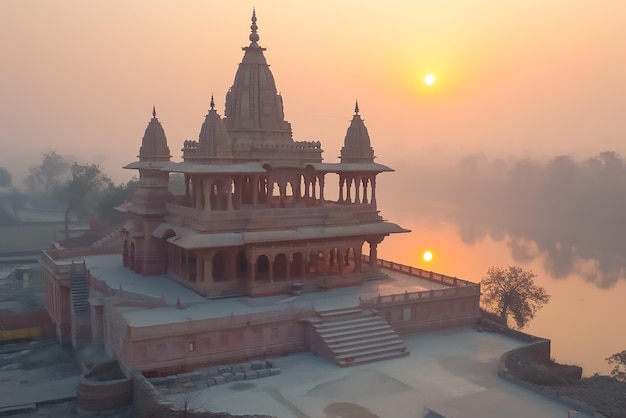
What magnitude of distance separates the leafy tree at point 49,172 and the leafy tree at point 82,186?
4525 cm

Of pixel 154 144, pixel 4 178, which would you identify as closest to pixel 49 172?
pixel 4 178

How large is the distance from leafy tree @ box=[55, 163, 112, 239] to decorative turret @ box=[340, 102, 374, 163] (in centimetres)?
3396

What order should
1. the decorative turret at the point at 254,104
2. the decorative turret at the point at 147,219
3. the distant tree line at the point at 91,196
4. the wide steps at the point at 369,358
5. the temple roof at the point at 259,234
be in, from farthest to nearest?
the distant tree line at the point at 91,196 → the decorative turret at the point at 254,104 → the decorative turret at the point at 147,219 → the temple roof at the point at 259,234 → the wide steps at the point at 369,358

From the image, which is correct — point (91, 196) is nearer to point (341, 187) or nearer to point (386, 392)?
point (341, 187)

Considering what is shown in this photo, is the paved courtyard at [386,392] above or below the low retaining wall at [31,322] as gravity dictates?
above

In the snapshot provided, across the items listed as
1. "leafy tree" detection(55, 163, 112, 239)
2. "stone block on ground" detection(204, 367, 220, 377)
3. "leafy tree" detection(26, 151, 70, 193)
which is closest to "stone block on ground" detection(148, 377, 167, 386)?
"stone block on ground" detection(204, 367, 220, 377)

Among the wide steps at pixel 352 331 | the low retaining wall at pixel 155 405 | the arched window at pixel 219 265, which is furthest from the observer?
the arched window at pixel 219 265

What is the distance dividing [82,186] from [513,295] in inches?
1698

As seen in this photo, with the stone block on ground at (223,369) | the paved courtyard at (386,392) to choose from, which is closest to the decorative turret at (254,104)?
the paved courtyard at (386,392)

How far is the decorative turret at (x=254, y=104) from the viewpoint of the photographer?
29.8 metres

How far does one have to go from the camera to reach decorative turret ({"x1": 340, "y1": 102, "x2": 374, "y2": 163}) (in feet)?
98.9

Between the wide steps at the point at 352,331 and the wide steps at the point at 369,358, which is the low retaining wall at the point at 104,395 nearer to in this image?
the wide steps at the point at 352,331

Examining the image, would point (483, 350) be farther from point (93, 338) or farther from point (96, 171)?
point (96, 171)

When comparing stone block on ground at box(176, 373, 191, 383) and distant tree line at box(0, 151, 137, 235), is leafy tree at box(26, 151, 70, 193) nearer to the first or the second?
distant tree line at box(0, 151, 137, 235)
